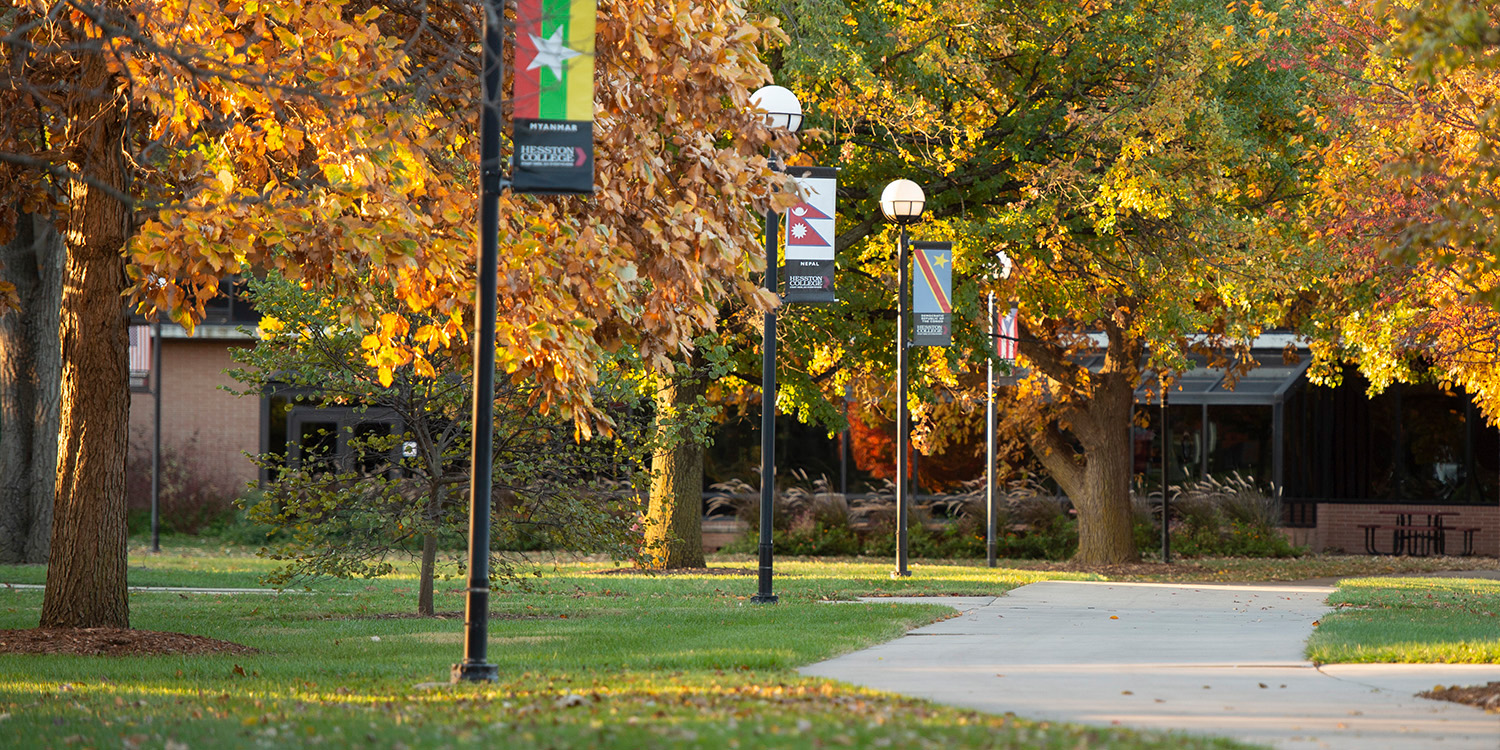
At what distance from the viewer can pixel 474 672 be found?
8703 millimetres

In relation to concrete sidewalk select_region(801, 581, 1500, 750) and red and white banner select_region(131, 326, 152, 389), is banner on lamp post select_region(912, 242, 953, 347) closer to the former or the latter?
concrete sidewalk select_region(801, 581, 1500, 750)

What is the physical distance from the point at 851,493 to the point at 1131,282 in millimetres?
10948

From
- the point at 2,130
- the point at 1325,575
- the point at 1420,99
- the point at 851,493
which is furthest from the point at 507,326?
the point at 851,493

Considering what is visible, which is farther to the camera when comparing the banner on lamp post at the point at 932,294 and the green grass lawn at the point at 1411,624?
the banner on lamp post at the point at 932,294

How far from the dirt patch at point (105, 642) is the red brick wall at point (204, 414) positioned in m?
21.5

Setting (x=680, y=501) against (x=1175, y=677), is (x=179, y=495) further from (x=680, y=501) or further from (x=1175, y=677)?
(x=1175, y=677)

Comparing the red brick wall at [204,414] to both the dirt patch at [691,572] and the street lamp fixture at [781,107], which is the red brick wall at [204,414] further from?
the street lamp fixture at [781,107]

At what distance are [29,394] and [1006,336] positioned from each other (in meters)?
13.9

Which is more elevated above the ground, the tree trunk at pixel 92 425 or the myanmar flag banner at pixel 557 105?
the myanmar flag banner at pixel 557 105

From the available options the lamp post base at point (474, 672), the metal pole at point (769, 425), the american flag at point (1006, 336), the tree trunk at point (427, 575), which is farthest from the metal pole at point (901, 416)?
the lamp post base at point (474, 672)

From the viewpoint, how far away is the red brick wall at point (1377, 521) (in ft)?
96.6

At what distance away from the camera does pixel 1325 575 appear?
2328 cm

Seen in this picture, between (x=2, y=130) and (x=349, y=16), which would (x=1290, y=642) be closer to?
(x=349, y=16)

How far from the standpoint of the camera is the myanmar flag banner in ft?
28.2
